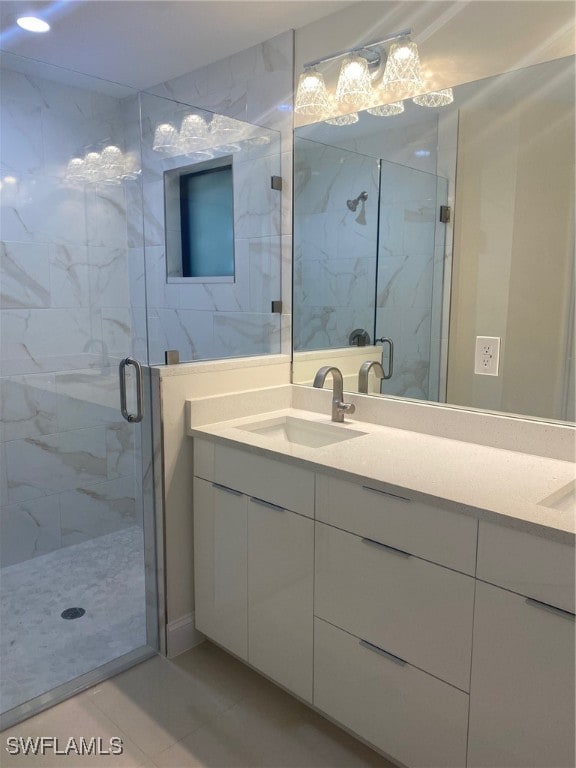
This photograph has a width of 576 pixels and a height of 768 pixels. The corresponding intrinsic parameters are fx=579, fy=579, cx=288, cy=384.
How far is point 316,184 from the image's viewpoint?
2391mm

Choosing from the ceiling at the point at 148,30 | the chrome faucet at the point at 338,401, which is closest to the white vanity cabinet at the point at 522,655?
the chrome faucet at the point at 338,401

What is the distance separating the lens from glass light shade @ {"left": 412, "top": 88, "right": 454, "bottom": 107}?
1943 millimetres

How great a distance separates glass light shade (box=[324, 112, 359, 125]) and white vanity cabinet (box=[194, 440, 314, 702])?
1.34 metres

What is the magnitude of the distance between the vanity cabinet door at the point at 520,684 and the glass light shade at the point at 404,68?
1.67 m

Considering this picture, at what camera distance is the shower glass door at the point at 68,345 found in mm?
2621

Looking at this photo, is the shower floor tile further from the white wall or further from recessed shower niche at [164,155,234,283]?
the white wall

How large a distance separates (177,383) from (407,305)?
0.90 m

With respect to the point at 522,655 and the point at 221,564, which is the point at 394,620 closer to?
the point at 522,655

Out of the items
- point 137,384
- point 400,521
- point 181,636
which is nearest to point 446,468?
point 400,521

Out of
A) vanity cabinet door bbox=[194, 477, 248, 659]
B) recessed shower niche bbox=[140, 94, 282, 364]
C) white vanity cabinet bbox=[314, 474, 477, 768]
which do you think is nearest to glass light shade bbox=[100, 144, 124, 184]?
recessed shower niche bbox=[140, 94, 282, 364]

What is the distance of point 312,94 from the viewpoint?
2.31 meters

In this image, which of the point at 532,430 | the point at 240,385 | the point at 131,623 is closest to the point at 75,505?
the point at 131,623

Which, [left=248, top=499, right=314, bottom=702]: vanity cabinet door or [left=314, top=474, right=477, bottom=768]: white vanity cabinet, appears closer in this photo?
[left=314, top=474, right=477, bottom=768]: white vanity cabinet

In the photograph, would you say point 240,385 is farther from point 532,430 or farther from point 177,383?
point 532,430
